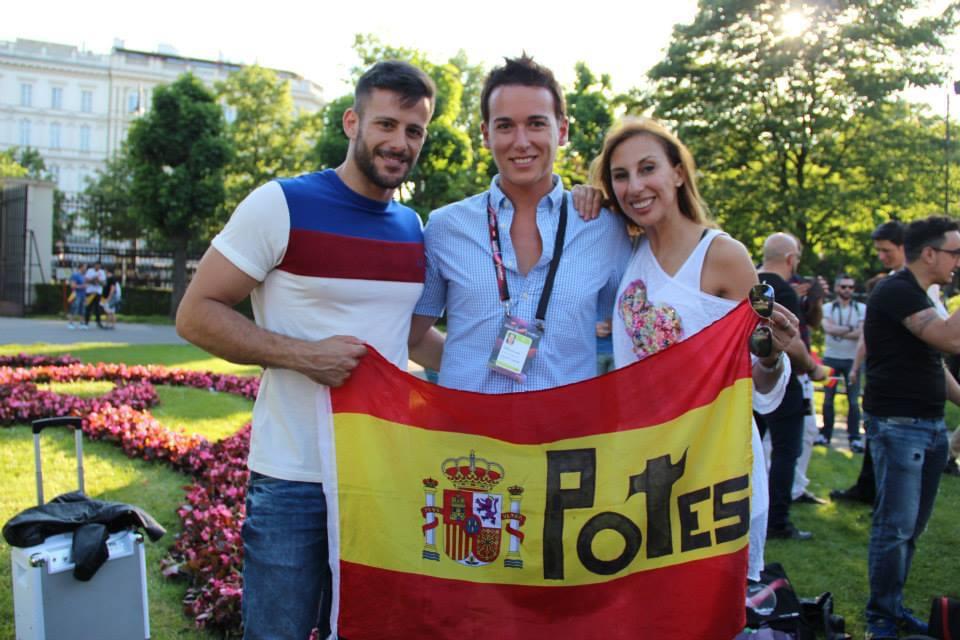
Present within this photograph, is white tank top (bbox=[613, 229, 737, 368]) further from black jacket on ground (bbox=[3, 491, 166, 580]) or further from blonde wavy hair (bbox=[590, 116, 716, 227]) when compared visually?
black jacket on ground (bbox=[3, 491, 166, 580])

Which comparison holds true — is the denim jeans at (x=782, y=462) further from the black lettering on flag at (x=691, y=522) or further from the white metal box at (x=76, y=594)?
the white metal box at (x=76, y=594)

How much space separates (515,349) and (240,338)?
99 centimetres

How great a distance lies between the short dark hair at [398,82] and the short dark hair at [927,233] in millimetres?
3315

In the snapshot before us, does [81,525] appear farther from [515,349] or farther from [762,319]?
[762,319]

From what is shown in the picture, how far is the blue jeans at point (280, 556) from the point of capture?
291cm

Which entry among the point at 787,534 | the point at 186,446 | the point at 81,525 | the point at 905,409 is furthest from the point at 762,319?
the point at 186,446

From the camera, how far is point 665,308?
3068 mm

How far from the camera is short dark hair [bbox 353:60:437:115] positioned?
10.2 ft

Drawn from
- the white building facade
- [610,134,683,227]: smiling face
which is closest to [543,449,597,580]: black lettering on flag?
[610,134,683,227]: smiling face

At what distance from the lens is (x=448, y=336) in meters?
3.21

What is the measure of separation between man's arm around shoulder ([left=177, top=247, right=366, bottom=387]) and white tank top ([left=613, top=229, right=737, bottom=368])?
1.06 meters

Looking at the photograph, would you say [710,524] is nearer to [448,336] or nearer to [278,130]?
[448,336]

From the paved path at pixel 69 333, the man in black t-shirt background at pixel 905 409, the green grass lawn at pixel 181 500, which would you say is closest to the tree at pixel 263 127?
the paved path at pixel 69 333

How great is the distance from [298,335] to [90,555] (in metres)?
1.90
